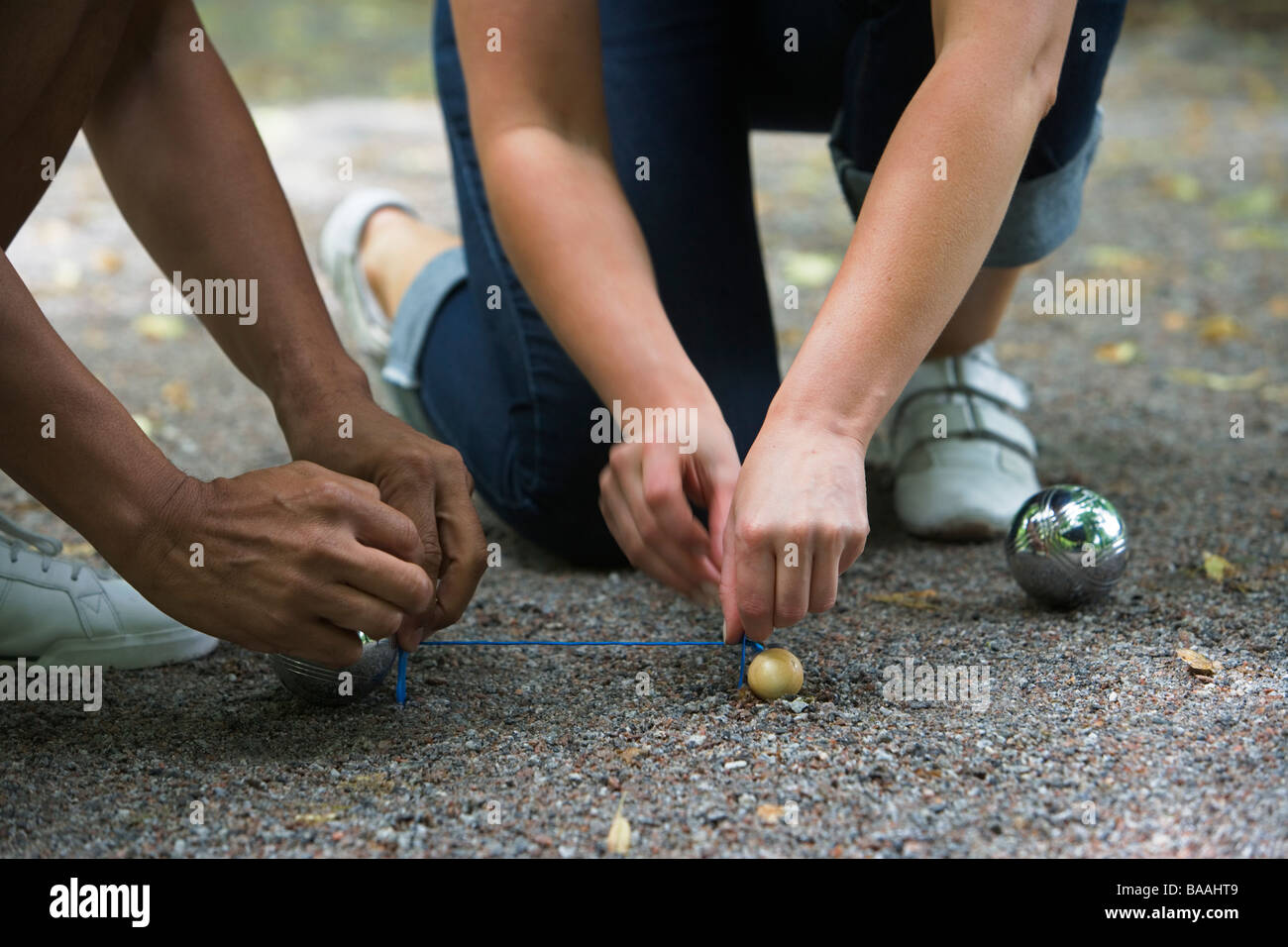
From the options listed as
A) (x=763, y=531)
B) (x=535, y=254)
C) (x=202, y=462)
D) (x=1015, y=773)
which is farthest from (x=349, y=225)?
(x=1015, y=773)

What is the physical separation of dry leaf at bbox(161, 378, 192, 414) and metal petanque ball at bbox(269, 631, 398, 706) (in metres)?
1.33

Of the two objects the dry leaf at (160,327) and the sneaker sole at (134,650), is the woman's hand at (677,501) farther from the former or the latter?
the dry leaf at (160,327)

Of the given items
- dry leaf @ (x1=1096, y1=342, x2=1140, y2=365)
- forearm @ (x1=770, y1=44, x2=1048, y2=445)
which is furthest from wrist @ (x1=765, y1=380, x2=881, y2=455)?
dry leaf @ (x1=1096, y1=342, x2=1140, y2=365)

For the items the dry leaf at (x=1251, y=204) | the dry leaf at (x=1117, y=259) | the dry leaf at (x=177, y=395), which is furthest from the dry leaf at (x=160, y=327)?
the dry leaf at (x=1251, y=204)

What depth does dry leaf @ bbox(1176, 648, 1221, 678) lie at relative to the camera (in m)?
1.40

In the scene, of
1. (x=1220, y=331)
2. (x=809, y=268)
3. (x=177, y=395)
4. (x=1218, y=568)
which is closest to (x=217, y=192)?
(x=177, y=395)

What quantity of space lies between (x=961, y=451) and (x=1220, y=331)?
1334mm

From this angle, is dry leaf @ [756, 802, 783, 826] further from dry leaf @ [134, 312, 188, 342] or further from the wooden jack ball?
dry leaf @ [134, 312, 188, 342]

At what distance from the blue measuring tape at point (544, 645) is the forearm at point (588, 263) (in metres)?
0.29

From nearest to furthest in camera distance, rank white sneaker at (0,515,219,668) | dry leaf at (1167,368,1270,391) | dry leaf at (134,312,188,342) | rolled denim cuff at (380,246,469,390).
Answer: white sneaker at (0,515,219,668)
rolled denim cuff at (380,246,469,390)
dry leaf at (1167,368,1270,391)
dry leaf at (134,312,188,342)

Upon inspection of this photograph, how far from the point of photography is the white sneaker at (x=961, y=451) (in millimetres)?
1860

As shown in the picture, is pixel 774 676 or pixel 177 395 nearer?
pixel 774 676

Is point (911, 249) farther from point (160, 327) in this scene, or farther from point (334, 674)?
point (160, 327)

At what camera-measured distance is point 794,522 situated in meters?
1.16
